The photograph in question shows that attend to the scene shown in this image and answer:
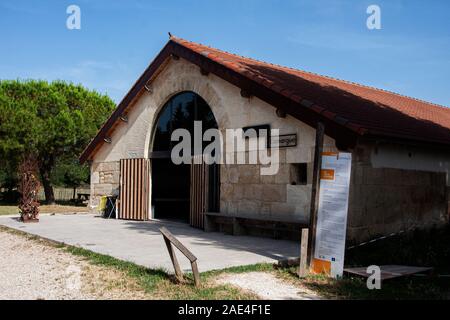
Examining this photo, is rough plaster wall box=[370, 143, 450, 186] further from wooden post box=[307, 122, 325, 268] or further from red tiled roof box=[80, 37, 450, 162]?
wooden post box=[307, 122, 325, 268]

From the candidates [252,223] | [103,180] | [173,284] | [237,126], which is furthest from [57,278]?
[103,180]

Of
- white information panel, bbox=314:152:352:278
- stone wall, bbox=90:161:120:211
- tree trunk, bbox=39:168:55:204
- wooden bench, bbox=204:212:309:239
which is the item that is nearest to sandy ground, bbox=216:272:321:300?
white information panel, bbox=314:152:352:278

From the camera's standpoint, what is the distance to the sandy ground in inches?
199

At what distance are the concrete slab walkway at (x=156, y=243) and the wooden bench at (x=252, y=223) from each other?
286 mm

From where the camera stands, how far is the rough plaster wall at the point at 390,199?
27.1 ft

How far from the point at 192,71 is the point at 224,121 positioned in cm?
214

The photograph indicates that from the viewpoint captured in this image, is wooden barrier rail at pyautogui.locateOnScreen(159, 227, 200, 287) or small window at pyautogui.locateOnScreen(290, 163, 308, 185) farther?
small window at pyautogui.locateOnScreen(290, 163, 308, 185)

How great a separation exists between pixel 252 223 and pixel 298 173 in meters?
1.53

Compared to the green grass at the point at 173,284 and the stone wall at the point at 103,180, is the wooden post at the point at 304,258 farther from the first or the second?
the stone wall at the point at 103,180

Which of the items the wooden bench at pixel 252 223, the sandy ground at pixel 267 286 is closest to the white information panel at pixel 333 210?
the sandy ground at pixel 267 286

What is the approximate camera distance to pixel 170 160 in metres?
13.8

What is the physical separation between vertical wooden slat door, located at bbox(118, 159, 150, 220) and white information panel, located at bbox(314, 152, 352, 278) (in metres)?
8.15

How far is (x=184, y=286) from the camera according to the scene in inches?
211
